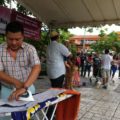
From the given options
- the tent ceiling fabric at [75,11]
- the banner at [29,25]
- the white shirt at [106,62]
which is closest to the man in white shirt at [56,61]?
the banner at [29,25]

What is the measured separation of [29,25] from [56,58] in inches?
89.6

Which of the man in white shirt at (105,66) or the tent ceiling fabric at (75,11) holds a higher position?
the tent ceiling fabric at (75,11)

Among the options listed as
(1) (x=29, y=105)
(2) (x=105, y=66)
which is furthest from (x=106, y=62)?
(1) (x=29, y=105)

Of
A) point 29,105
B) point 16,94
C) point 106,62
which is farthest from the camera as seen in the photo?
point 106,62

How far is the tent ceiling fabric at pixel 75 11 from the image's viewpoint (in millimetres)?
8039

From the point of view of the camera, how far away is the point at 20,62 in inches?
132

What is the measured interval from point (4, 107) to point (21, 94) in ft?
1.07

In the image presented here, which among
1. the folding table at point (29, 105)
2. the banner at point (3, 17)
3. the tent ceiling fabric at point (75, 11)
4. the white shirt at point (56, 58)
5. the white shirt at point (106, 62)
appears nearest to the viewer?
the folding table at point (29, 105)

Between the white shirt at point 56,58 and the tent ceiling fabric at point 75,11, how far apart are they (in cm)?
237

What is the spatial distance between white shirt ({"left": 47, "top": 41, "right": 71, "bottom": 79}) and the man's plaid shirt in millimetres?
2408

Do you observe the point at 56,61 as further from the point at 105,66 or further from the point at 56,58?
the point at 105,66

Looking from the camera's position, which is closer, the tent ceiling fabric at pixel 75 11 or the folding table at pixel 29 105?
the folding table at pixel 29 105

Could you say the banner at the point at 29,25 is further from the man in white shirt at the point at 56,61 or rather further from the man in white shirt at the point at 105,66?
the man in white shirt at the point at 105,66

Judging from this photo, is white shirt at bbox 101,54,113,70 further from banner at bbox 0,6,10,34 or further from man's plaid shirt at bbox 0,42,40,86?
man's plaid shirt at bbox 0,42,40,86
